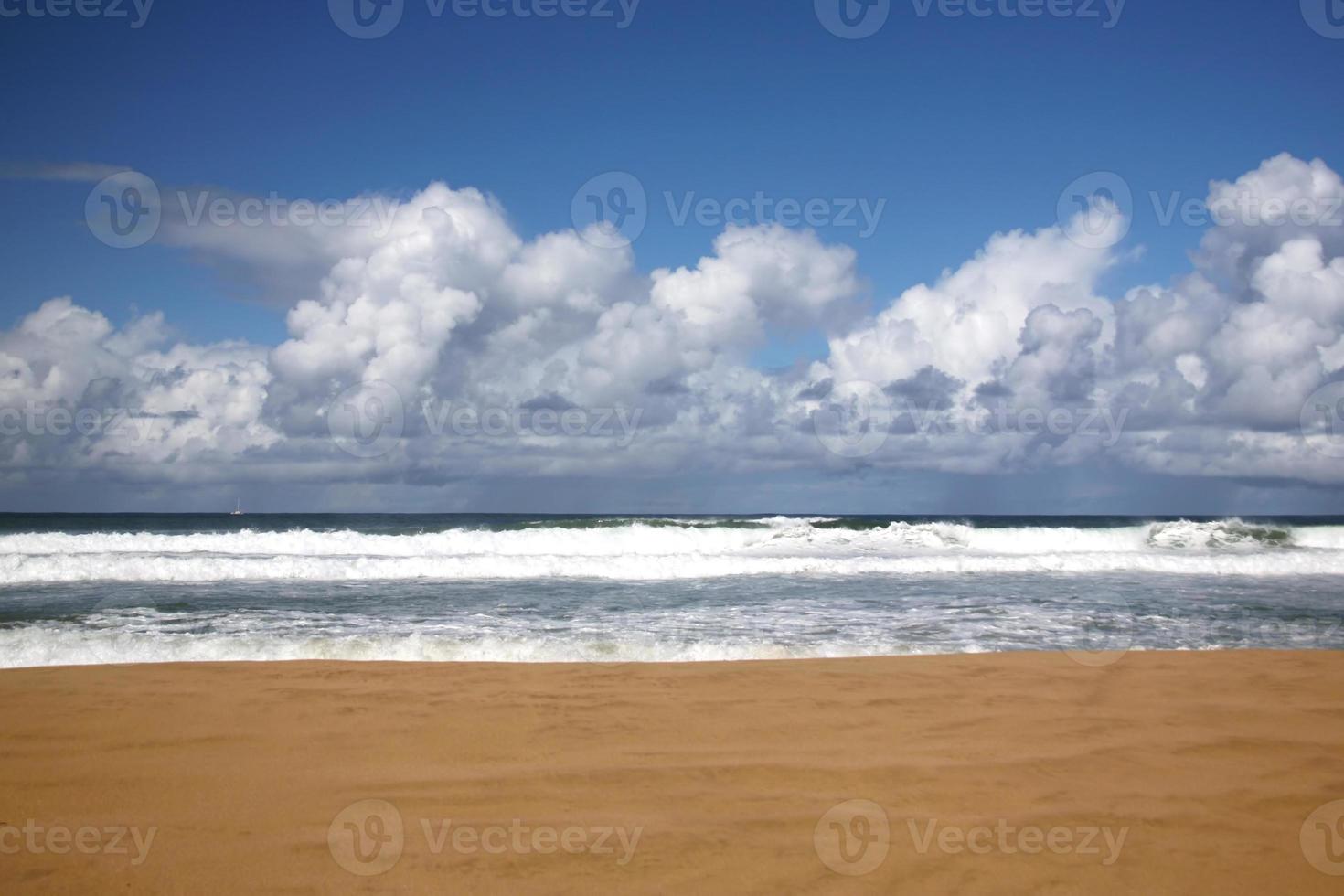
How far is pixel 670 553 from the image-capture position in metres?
29.2

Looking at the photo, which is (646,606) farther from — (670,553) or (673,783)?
(670,553)

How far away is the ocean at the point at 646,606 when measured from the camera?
9617mm

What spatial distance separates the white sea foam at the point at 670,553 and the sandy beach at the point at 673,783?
1150cm

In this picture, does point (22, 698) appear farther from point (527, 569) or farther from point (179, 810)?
point (527, 569)

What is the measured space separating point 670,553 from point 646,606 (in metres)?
15.8

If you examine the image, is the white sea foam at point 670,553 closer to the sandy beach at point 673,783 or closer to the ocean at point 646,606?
the ocean at point 646,606

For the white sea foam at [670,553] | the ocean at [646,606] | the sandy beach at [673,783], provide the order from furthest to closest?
the white sea foam at [670,553] < the ocean at [646,606] < the sandy beach at [673,783]

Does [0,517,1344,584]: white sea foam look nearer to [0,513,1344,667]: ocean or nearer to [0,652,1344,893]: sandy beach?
[0,513,1344,667]: ocean

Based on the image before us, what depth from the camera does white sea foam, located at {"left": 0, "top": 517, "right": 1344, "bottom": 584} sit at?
18.8 meters

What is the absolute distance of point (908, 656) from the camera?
8.55m

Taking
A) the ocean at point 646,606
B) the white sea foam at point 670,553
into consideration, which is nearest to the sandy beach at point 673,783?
the ocean at point 646,606

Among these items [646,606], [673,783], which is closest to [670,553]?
[646,606]

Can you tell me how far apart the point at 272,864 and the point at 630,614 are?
341 inches

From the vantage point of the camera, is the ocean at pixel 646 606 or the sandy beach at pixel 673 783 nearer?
the sandy beach at pixel 673 783
